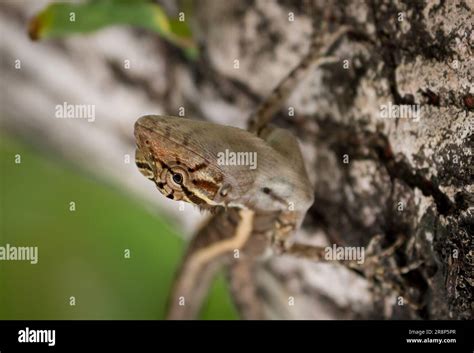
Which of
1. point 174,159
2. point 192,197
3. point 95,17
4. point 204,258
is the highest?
point 95,17

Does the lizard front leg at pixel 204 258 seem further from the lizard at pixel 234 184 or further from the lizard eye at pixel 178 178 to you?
the lizard eye at pixel 178 178

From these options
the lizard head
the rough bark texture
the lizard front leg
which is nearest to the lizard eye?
the lizard head

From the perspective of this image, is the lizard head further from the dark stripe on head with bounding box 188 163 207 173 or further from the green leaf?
the green leaf

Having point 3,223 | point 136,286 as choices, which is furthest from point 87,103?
point 136,286

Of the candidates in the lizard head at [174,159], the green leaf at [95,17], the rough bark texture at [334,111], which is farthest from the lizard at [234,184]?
the green leaf at [95,17]

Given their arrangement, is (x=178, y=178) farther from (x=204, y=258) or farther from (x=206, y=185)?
(x=204, y=258)

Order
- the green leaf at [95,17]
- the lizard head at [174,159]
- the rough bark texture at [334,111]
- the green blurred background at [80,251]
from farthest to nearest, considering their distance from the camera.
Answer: the green blurred background at [80,251]
the green leaf at [95,17]
the rough bark texture at [334,111]
the lizard head at [174,159]

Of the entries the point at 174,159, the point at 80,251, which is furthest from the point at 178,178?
the point at 80,251
